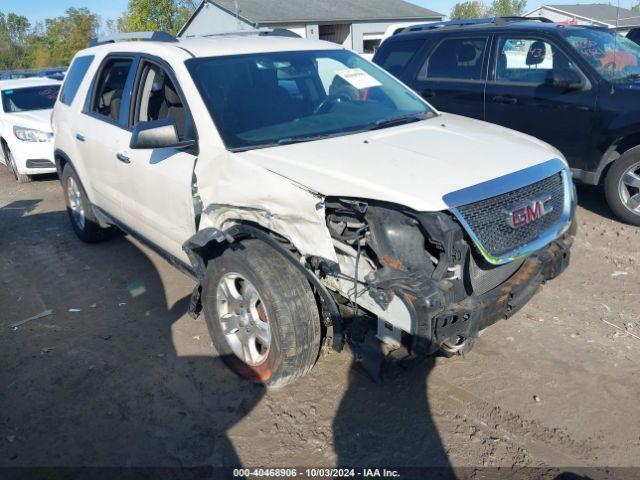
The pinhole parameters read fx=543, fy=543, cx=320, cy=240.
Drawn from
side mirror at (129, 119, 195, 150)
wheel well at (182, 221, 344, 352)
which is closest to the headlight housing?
side mirror at (129, 119, 195, 150)

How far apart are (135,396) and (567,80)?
16.2 ft

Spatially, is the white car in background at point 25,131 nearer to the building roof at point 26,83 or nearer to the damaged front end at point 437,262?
the building roof at point 26,83

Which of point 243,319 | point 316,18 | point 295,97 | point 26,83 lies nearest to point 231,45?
point 295,97

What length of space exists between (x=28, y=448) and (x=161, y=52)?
260 cm

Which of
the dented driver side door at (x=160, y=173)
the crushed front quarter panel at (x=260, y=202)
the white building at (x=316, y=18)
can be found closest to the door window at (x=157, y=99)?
the dented driver side door at (x=160, y=173)

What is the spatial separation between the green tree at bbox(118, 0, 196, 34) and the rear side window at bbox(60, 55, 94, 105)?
1468 inches

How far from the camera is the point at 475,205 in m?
2.62

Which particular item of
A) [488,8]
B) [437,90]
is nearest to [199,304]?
[437,90]

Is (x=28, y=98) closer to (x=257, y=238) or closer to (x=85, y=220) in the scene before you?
(x=85, y=220)

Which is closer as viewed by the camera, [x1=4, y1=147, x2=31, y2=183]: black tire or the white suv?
the white suv

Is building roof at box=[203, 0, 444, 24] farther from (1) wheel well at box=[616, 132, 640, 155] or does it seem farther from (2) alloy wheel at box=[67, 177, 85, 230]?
(1) wheel well at box=[616, 132, 640, 155]

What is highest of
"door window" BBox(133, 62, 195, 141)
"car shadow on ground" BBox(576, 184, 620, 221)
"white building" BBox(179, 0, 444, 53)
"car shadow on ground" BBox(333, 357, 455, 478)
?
"white building" BBox(179, 0, 444, 53)

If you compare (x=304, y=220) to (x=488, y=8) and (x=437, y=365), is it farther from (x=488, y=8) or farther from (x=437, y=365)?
(x=488, y=8)

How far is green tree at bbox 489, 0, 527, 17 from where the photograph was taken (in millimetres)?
59375
